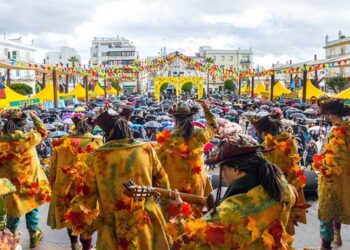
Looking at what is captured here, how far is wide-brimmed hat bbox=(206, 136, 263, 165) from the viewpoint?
2.15m

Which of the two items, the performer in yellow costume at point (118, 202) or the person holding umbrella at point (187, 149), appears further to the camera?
the person holding umbrella at point (187, 149)

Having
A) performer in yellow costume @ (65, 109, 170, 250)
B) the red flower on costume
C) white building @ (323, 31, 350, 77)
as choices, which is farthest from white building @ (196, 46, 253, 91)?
the red flower on costume

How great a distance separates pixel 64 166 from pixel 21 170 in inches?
19.8

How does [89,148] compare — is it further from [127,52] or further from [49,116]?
[127,52]

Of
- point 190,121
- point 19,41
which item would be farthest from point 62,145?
point 19,41

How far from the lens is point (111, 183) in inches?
121

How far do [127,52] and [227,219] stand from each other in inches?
3526

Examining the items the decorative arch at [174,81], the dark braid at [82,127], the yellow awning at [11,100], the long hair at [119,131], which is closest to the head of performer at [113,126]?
the long hair at [119,131]

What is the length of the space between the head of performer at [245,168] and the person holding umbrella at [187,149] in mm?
1993

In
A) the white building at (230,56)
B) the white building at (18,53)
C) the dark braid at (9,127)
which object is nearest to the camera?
the dark braid at (9,127)

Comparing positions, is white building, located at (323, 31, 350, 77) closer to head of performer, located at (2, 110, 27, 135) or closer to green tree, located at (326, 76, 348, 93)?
green tree, located at (326, 76, 348, 93)

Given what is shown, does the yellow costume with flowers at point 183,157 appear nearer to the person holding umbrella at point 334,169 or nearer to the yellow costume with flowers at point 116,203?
the yellow costume with flowers at point 116,203

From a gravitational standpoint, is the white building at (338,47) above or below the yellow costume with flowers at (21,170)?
above

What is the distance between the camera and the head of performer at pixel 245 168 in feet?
6.90
